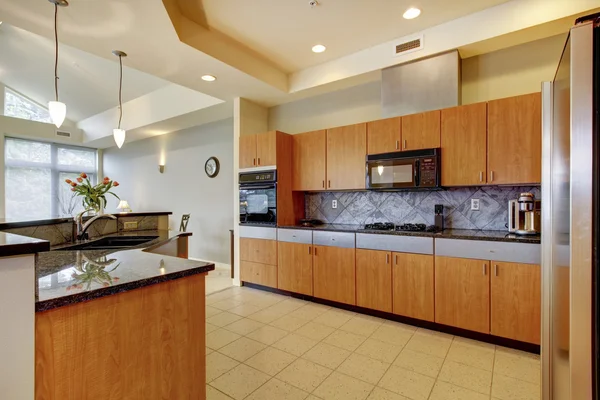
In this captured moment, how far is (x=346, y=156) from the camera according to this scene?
3559 mm

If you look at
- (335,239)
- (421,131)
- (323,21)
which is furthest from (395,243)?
(323,21)

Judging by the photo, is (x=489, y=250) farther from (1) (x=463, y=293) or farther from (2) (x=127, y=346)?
(2) (x=127, y=346)

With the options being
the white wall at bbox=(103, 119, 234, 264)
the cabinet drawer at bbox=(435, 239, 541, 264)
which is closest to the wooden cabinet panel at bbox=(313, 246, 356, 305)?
the cabinet drawer at bbox=(435, 239, 541, 264)

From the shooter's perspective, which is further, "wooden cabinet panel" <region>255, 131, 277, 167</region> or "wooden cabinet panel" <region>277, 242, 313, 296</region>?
"wooden cabinet panel" <region>255, 131, 277, 167</region>

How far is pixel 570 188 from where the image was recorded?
97 centimetres

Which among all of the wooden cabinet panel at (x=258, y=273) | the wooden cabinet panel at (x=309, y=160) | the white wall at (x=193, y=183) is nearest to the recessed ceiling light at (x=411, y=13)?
the wooden cabinet panel at (x=309, y=160)

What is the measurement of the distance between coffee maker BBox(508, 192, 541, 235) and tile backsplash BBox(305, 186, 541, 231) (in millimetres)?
244

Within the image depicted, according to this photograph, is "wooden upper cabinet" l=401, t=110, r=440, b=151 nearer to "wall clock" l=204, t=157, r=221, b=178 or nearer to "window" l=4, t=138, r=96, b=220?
"wall clock" l=204, t=157, r=221, b=178

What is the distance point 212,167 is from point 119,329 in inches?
192

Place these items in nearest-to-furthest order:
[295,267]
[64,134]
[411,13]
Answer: [411,13]
[295,267]
[64,134]

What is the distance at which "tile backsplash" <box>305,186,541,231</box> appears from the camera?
2945 millimetres

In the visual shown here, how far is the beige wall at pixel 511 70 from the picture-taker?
277cm

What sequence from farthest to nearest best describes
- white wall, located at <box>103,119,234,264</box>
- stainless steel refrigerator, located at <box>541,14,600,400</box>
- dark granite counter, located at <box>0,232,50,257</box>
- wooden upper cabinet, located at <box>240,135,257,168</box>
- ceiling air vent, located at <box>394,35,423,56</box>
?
white wall, located at <box>103,119,234,264</box>
wooden upper cabinet, located at <box>240,135,257,168</box>
ceiling air vent, located at <box>394,35,423,56</box>
stainless steel refrigerator, located at <box>541,14,600,400</box>
dark granite counter, located at <box>0,232,50,257</box>

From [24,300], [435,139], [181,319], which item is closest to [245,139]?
[435,139]
